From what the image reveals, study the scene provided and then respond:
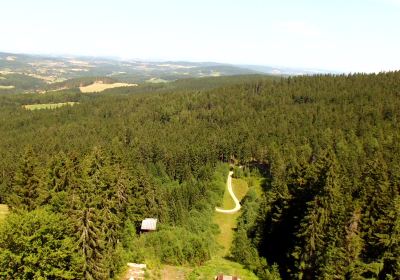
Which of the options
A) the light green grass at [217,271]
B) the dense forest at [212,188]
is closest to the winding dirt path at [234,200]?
the dense forest at [212,188]

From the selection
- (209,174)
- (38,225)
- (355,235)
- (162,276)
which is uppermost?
(38,225)

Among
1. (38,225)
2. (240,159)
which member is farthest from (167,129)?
(38,225)

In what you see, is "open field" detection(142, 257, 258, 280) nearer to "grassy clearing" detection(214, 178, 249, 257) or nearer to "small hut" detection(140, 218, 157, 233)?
"grassy clearing" detection(214, 178, 249, 257)

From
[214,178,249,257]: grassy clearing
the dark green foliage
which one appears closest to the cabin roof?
[214,178,249,257]: grassy clearing

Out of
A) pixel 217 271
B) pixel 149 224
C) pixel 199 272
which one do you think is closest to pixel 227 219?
pixel 149 224

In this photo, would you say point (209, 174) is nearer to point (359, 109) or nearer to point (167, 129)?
point (167, 129)

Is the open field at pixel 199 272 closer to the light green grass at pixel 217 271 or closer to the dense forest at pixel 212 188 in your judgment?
the light green grass at pixel 217 271
